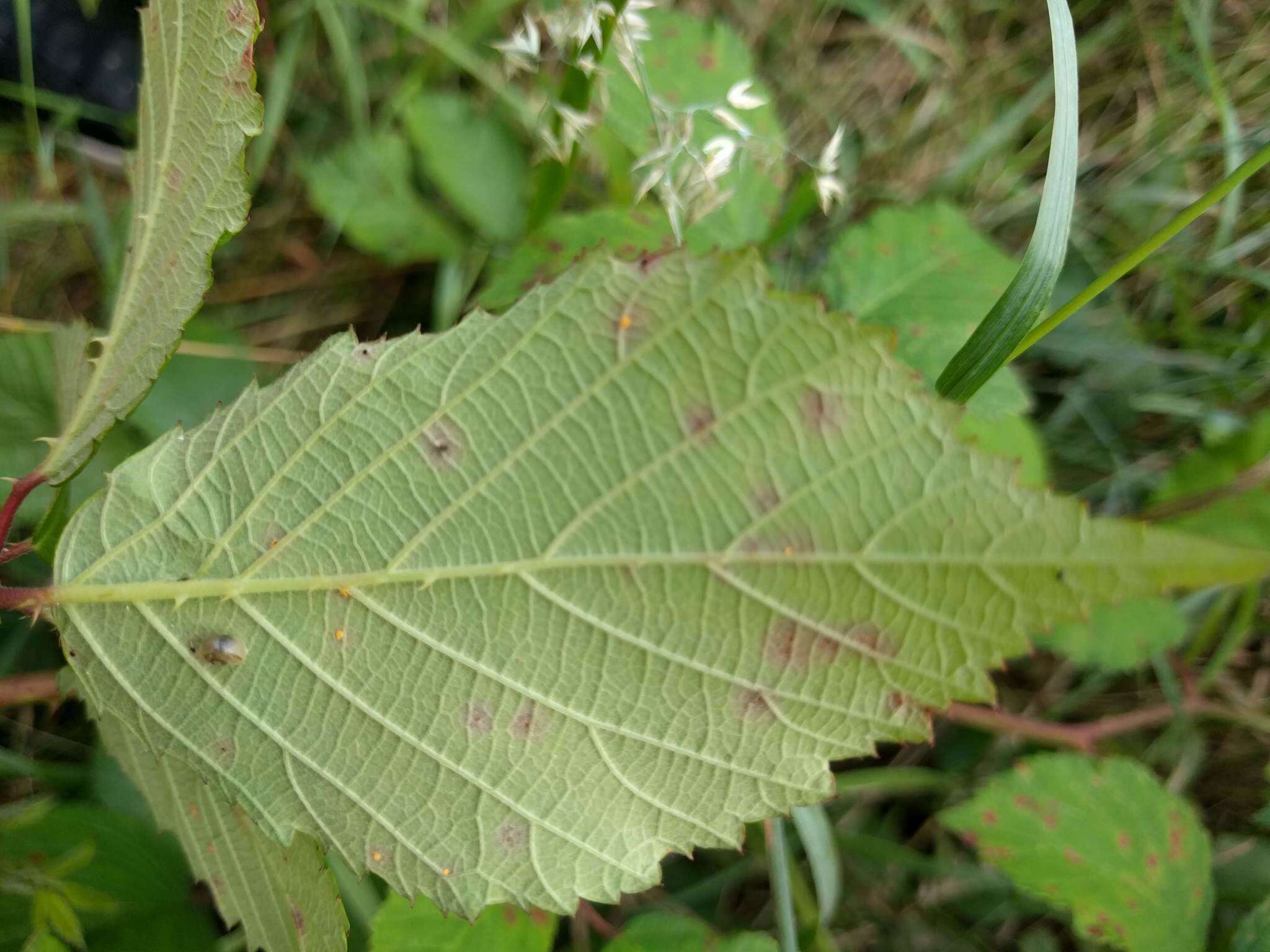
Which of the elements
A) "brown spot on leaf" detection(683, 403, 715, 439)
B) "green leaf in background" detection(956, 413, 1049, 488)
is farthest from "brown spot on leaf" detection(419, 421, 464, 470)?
"green leaf in background" detection(956, 413, 1049, 488)

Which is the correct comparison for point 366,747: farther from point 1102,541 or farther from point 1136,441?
point 1136,441

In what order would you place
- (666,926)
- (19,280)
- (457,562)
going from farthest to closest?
1. (19,280)
2. (666,926)
3. (457,562)

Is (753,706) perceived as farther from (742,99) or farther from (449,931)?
(742,99)


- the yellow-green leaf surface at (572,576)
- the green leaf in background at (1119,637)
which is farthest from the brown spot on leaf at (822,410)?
the green leaf in background at (1119,637)

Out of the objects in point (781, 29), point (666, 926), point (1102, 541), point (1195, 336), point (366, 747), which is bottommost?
point (666, 926)

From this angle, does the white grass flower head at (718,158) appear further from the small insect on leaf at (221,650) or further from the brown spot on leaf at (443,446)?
the small insect on leaf at (221,650)

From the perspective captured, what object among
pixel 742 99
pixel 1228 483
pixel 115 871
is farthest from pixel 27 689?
pixel 1228 483

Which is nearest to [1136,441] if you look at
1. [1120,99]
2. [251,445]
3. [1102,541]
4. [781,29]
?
[1120,99]
